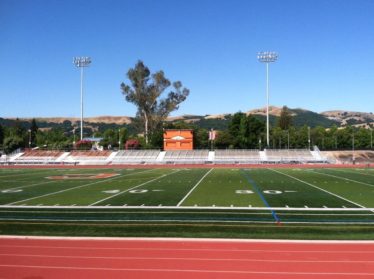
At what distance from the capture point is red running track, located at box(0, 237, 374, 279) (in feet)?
31.0

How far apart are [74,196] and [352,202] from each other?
566 inches

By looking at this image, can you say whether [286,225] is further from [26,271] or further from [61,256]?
[26,271]

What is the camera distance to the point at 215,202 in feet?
67.1

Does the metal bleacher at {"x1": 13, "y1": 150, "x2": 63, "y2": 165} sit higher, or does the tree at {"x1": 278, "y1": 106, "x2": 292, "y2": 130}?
the tree at {"x1": 278, "y1": 106, "x2": 292, "y2": 130}

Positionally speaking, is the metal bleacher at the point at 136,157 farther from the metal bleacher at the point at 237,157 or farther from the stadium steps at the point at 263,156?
the stadium steps at the point at 263,156

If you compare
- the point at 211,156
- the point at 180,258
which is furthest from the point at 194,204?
the point at 211,156

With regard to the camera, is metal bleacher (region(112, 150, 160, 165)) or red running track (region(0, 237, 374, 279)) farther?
metal bleacher (region(112, 150, 160, 165))

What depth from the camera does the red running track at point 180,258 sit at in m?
9.46

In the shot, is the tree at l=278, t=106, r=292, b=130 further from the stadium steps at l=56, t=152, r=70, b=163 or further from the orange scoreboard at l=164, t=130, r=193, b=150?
the stadium steps at l=56, t=152, r=70, b=163

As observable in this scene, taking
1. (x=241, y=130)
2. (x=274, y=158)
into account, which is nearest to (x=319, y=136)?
(x=241, y=130)

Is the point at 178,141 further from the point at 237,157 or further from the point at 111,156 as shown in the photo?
the point at 111,156

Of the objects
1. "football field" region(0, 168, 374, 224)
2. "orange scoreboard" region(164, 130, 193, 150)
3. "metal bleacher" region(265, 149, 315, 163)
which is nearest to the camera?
"football field" region(0, 168, 374, 224)

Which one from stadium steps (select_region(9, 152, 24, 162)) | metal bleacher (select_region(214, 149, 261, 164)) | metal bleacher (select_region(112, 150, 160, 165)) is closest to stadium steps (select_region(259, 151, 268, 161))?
metal bleacher (select_region(214, 149, 261, 164))

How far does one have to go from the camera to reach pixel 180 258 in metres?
10.6
